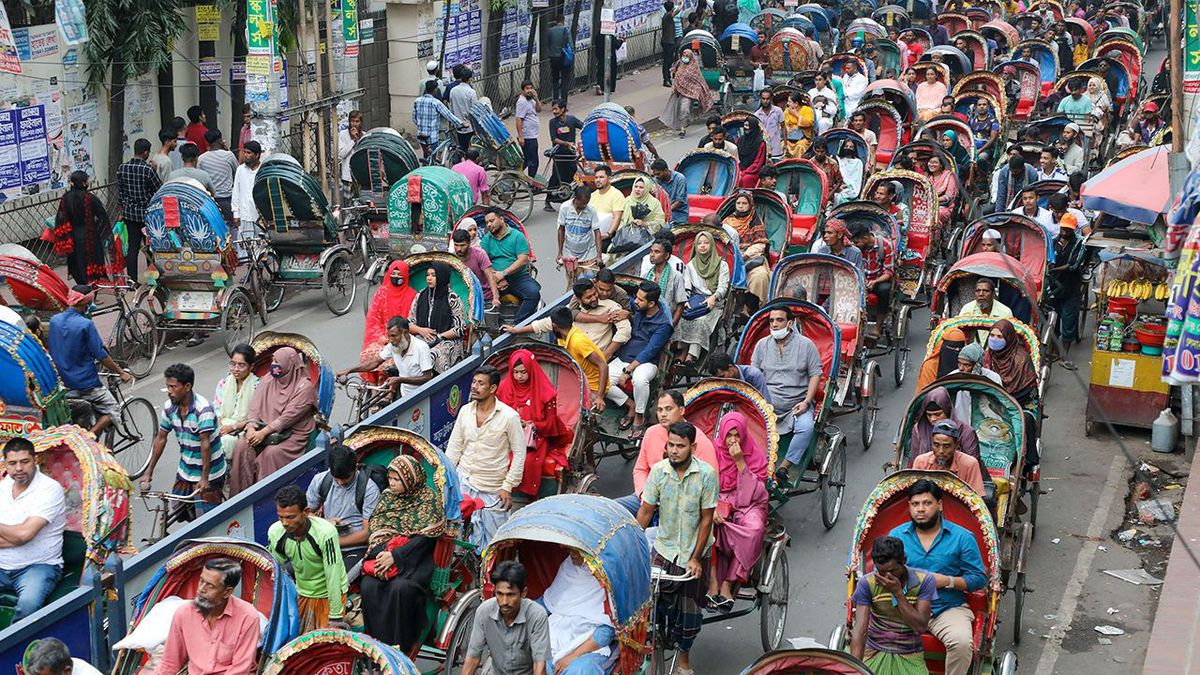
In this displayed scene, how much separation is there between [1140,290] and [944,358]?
2.45 meters

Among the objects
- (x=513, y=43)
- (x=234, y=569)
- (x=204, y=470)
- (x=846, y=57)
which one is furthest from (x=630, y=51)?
(x=234, y=569)

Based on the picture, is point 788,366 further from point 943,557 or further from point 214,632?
point 214,632

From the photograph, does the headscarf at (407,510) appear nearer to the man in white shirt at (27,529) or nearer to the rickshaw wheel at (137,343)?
the man in white shirt at (27,529)

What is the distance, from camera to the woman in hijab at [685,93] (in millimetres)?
27281

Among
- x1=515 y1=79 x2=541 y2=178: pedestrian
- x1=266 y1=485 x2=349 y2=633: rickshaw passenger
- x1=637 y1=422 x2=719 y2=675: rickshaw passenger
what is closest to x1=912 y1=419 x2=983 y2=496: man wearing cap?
x1=637 y1=422 x2=719 y2=675: rickshaw passenger

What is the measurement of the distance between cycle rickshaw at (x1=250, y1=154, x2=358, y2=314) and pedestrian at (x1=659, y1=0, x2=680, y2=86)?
1659cm

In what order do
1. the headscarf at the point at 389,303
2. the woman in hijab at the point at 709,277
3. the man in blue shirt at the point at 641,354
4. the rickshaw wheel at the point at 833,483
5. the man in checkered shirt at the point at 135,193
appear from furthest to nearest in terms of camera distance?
the man in checkered shirt at the point at 135,193
the woman in hijab at the point at 709,277
the headscarf at the point at 389,303
the man in blue shirt at the point at 641,354
the rickshaw wheel at the point at 833,483

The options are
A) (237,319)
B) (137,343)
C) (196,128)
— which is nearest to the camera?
(137,343)

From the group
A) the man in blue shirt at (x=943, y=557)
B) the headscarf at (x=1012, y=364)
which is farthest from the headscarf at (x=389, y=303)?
the man in blue shirt at (x=943, y=557)

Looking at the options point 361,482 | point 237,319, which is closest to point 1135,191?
point 361,482

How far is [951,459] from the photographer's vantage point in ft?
32.5

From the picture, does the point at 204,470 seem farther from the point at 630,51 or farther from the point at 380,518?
the point at 630,51

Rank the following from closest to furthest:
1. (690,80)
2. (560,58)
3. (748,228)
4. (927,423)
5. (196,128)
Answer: (927,423) → (748,228) → (196,128) → (690,80) → (560,58)

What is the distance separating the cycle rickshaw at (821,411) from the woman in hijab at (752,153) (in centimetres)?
745
